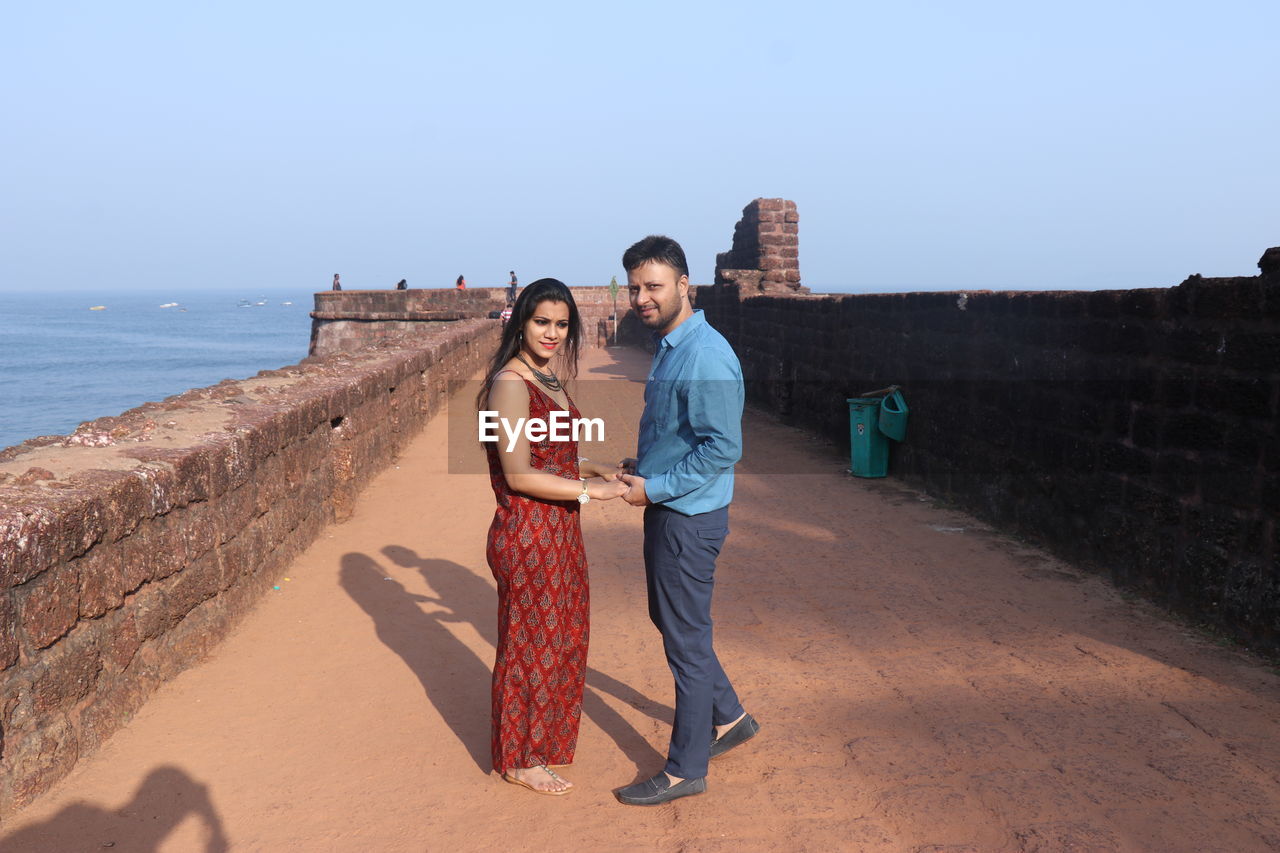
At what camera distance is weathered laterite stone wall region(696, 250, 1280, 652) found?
4605mm

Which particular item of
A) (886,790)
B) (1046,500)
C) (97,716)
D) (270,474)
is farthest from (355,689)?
(1046,500)

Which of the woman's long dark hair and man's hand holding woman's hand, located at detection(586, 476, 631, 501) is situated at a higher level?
the woman's long dark hair

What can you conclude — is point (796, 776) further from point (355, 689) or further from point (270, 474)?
point (270, 474)

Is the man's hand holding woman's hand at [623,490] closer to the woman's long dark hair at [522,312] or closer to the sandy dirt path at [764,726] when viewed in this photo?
the woman's long dark hair at [522,312]

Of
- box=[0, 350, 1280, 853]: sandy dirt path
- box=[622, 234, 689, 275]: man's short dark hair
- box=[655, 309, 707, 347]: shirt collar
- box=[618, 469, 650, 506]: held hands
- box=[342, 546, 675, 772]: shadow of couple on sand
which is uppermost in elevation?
box=[622, 234, 689, 275]: man's short dark hair

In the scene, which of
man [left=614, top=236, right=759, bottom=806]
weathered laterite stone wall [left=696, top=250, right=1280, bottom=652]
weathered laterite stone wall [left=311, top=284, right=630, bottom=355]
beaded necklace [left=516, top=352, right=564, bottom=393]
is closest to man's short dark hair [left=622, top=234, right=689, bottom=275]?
man [left=614, top=236, right=759, bottom=806]

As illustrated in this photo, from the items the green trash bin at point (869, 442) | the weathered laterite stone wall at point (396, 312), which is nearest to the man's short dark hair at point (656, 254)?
the green trash bin at point (869, 442)

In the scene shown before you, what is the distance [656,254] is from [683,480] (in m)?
0.73

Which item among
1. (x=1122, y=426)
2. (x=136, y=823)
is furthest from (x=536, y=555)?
(x=1122, y=426)

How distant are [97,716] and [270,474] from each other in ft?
6.78

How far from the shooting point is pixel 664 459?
3229mm

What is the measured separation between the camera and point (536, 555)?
324 cm

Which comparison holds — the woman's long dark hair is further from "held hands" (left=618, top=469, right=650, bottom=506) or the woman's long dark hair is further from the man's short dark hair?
"held hands" (left=618, top=469, right=650, bottom=506)

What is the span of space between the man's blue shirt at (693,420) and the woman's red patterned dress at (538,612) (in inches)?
13.1
